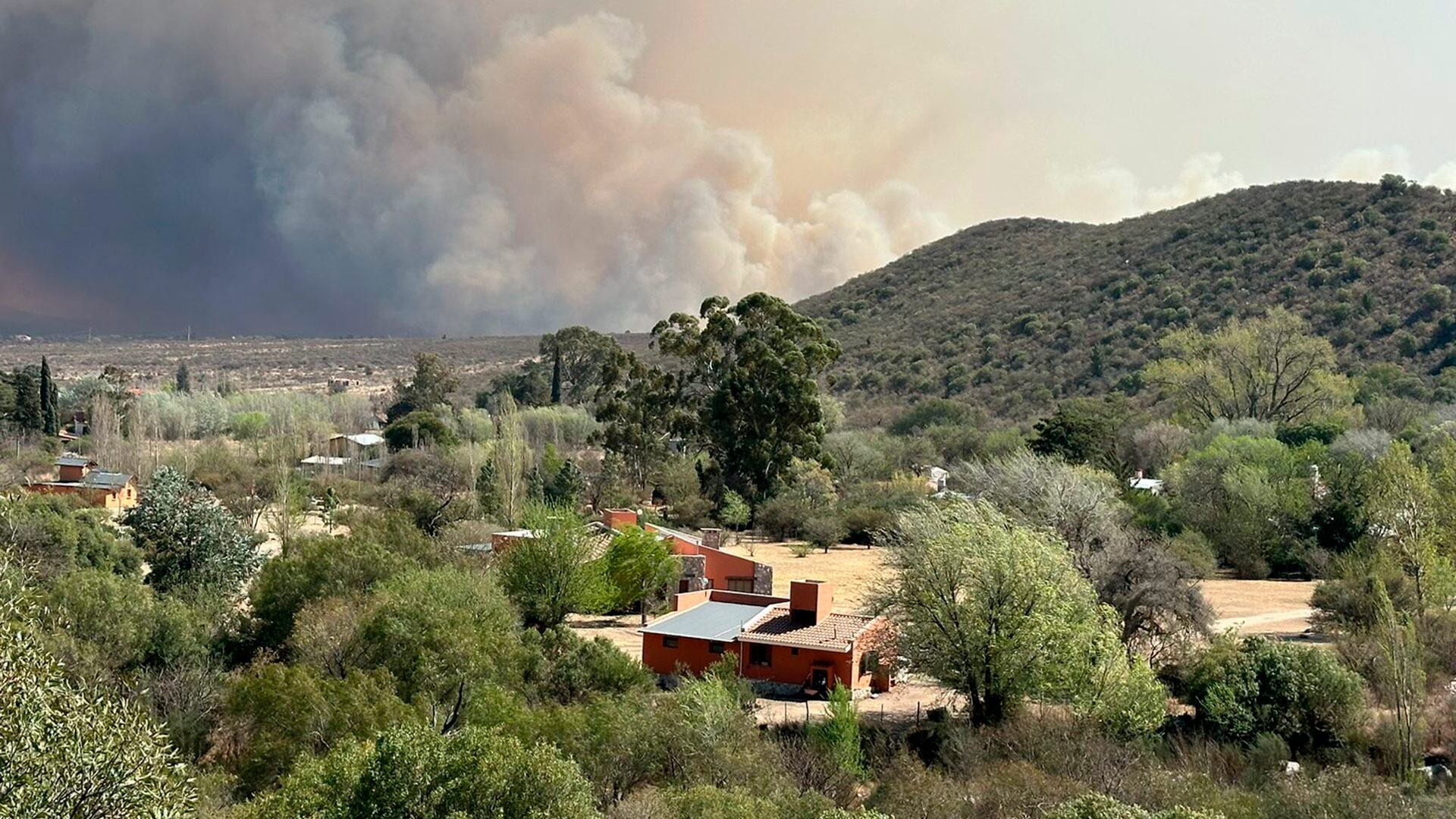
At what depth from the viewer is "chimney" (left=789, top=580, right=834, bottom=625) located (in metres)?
25.7

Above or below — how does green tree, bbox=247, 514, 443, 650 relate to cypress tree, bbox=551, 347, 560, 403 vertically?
below

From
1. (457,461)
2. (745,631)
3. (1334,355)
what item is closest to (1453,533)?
(745,631)

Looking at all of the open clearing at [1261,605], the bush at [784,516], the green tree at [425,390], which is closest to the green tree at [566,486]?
the bush at [784,516]

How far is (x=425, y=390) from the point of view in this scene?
77.8 metres

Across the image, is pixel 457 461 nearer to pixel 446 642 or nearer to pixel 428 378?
pixel 428 378

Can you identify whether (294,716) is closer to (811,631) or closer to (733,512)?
(811,631)

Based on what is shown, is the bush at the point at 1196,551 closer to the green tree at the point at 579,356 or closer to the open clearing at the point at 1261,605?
the open clearing at the point at 1261,605

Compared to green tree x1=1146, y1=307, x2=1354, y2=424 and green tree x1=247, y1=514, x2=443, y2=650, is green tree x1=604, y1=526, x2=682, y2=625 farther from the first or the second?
green tree x1=1146, y1=307, x2=1354, y2=424

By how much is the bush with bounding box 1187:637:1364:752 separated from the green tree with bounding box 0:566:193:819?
17.3m

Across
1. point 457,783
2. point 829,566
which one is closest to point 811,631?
point 457,783

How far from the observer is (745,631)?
25422mm

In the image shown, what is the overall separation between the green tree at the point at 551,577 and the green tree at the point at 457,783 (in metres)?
16.9

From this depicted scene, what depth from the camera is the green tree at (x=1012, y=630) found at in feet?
67.7

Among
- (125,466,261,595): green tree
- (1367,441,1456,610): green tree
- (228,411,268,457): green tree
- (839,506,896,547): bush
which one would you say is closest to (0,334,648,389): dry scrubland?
(228,411,268,457): green tree
